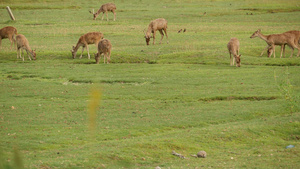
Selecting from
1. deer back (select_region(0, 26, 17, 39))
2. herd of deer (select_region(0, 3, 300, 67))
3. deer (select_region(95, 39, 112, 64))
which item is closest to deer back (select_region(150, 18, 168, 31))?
herd of deer (select_region(0, 3, 300, 67))

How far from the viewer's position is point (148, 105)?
1535 centimetres

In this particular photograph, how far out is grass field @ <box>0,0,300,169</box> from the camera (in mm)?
9430

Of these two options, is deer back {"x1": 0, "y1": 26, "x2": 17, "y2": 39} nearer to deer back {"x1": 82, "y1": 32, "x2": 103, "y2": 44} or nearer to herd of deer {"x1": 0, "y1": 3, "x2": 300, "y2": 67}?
herd of deer {"x1": 0, "y1": 3, "x2": 300, "y2": 67}

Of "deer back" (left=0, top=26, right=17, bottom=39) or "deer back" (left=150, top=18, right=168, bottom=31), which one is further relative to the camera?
"deer back" (left=150, top=18, right=168, bottom=31)

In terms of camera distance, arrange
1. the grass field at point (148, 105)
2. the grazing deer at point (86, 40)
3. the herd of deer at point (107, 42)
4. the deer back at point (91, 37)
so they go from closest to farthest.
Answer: the grass field at point (148, 105), the herd of deer at point (107, 42), the grazing deer at point (86, 40), the deer back at point (91, 37)

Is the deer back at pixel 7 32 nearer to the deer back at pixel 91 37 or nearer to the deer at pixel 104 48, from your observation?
the deer back at pixel 91 37

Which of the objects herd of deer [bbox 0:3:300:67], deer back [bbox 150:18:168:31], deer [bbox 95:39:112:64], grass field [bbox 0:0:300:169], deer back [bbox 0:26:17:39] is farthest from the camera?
deer back [bbox 150:18:168:31]

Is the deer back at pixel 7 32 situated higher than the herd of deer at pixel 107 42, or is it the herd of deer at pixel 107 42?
the deer back at pixel 7 32

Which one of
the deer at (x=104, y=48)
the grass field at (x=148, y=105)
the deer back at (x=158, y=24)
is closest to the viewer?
the grass field at (x=148, y=105)

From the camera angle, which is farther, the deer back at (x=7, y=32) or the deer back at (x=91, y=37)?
the deer back at (x=7, y=32)

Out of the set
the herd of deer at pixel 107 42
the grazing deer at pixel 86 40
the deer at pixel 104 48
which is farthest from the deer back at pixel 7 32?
A: the deer at pixel 104 48

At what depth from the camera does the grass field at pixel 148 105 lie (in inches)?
371

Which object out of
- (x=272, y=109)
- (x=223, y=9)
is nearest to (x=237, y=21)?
(x=223, y=9)

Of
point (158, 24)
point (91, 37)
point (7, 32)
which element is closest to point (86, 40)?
point (91, 37)
